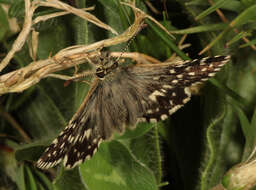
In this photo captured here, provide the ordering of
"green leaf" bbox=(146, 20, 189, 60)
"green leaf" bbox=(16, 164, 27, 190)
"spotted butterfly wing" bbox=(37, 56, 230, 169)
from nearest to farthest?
"spotted butterfly wing" bbox=(37, 56, 230, 169) → "green leaf" bbox=(146, 20, 189, 60) → "green leaf" bbox=(16, 164, 27, 190)

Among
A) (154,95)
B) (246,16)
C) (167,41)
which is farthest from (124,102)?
(246,16)

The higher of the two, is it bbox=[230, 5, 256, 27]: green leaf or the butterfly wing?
bbox=[230, 5, 256, 27]: green leaf

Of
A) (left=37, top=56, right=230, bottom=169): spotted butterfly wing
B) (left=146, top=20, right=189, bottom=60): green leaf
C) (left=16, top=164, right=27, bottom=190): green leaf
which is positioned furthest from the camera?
(left=16, top=164, right=27, bottom=190): green leaf

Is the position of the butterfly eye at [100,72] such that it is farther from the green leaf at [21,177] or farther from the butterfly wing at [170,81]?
the green leaf at [21,177]

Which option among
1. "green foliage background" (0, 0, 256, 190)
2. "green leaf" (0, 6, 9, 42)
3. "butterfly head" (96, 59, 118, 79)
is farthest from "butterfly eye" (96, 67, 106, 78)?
"green leaf" (0, 6, 9, 42)

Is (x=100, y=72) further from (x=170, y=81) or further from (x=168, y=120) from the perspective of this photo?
(x=168, y=120)

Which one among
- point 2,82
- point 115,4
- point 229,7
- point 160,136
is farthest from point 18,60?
point 229,7

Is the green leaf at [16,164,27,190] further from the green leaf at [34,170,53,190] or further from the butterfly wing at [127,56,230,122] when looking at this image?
the butterfly wing at [127,56,230,122]
